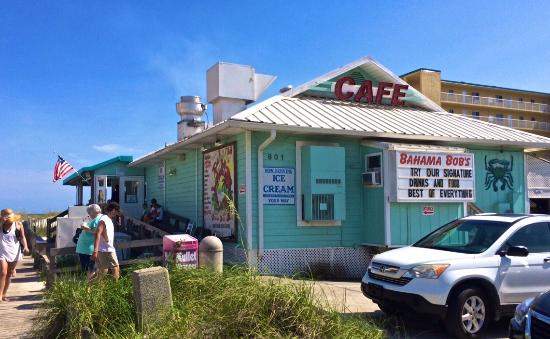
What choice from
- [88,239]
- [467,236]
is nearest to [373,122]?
[467,236]

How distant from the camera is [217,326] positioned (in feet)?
16.2

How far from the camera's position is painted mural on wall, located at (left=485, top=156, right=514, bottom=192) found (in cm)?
1368

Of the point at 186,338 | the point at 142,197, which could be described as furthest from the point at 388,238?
the point at 142,197

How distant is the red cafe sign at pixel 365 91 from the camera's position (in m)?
14.0

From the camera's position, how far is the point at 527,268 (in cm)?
690

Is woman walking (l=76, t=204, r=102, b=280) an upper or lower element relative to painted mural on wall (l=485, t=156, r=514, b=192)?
lower

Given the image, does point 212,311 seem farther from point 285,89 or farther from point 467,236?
point 285,89

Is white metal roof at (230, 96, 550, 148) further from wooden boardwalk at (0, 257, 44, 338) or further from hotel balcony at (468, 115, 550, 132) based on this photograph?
hotel balcony at (468, 115, 550, 132)

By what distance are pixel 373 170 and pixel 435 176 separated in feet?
4.63

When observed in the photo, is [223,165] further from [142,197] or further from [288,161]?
[142,197]

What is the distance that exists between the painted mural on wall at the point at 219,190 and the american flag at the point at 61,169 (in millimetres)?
9209

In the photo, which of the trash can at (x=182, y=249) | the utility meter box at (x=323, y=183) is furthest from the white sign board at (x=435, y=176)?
the trash can at (x=182, y=249)

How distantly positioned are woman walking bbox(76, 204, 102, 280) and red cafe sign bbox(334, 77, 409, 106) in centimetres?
761

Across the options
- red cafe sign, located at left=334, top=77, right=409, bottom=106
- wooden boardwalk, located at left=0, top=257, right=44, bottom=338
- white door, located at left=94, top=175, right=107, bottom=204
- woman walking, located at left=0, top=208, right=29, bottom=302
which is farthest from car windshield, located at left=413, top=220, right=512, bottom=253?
white door, located at left=94, top=175, right=107, bottom=204
